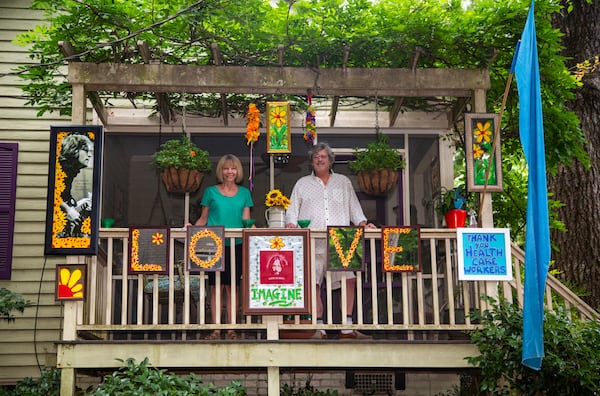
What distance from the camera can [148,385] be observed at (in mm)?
6000

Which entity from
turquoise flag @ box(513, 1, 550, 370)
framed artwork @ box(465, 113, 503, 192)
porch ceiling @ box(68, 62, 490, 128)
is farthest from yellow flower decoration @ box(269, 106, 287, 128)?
turquoise flag @ box(513, 1, 550, 370)

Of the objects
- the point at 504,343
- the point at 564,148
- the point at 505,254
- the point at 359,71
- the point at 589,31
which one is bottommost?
the point at 504,343

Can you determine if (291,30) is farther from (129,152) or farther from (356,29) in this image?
(129,152)

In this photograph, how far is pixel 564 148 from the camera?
7.62 m

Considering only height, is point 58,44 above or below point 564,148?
above

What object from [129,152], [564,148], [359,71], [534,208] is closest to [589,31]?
[564,148]

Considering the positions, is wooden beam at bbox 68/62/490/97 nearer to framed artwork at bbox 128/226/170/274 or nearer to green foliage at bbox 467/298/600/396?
framed artwork at bbox 128/226/170/274

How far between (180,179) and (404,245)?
226 cm

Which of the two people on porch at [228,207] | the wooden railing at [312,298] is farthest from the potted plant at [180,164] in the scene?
the wooden railing at [312,298]

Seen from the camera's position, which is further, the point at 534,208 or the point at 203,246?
the point at 203,246

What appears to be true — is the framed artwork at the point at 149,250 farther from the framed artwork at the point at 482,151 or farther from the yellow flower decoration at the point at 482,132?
the yellow flower decoration at the point at 482,132

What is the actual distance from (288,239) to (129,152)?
9.59ft

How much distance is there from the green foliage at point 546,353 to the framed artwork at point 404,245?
0.71 meters

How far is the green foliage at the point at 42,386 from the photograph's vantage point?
23.0 ft
